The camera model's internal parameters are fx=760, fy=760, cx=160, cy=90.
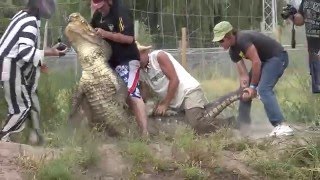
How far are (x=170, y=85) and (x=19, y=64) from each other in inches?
62.0

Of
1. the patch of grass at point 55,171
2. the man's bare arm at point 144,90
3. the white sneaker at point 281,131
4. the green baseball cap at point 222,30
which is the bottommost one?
the white sneaker at point 281,131

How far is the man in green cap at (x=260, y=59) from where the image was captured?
24.5 feet

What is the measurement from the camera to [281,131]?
7398mm

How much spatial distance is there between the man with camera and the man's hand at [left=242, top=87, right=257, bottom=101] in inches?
34.1

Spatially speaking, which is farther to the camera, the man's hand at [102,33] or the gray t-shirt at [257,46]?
the gray t-shirt at [257,46]

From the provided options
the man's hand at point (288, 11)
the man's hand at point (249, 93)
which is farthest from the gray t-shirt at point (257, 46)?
the man's hand at point (288, 11)

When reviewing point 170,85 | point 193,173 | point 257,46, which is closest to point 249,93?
point 257,46

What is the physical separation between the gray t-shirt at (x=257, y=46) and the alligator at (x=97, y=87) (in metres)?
1.29

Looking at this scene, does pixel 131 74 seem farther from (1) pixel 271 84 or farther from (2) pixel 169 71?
(1) pixel 271 84

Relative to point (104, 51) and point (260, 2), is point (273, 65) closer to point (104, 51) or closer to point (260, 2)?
point (104, 51)

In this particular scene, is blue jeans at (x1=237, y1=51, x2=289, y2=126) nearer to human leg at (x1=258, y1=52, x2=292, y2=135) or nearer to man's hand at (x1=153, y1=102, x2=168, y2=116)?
human leg at (x1=258, y1=52, x2=292, y2=135)

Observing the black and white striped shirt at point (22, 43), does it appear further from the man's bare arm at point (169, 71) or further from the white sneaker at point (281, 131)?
the white sneaker at point (281, 131)

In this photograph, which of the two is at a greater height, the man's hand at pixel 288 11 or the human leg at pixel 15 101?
the man's hand at pixel 288 11

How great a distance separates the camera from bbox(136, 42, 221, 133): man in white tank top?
746cm
